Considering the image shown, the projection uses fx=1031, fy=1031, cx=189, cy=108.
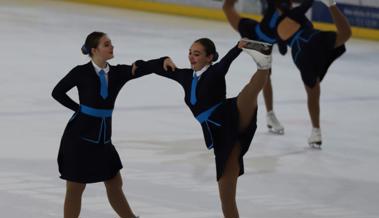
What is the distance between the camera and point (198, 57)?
5.28 m

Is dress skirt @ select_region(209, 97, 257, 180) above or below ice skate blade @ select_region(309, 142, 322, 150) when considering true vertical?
above

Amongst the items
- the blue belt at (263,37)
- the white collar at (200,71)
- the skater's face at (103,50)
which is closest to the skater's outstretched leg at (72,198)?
the skater's face at (103,50)

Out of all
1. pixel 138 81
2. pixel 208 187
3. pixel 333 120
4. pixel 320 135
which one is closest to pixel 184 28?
pixel 138 81

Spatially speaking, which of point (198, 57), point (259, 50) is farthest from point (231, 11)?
point (259, 50)

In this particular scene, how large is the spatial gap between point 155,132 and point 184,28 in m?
7.32

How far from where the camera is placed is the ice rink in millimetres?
6355

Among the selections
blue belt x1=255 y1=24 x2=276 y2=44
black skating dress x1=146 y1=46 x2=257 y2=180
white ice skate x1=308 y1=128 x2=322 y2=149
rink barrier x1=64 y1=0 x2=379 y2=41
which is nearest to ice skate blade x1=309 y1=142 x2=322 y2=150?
white ice skate x1=308 y1=128 x2=322 y2=149

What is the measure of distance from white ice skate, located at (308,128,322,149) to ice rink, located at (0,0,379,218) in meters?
0.06

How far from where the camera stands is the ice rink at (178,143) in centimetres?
636

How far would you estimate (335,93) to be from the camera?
11.1 metres

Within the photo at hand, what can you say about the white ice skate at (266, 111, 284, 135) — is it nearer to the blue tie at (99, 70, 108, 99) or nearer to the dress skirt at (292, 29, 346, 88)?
the dress skirt at (292, 29, 346, 88)

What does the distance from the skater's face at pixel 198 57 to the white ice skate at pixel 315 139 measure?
3.14m

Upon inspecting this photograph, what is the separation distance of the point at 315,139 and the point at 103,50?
349cm

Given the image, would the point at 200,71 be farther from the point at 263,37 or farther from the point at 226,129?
the point at 263,37
